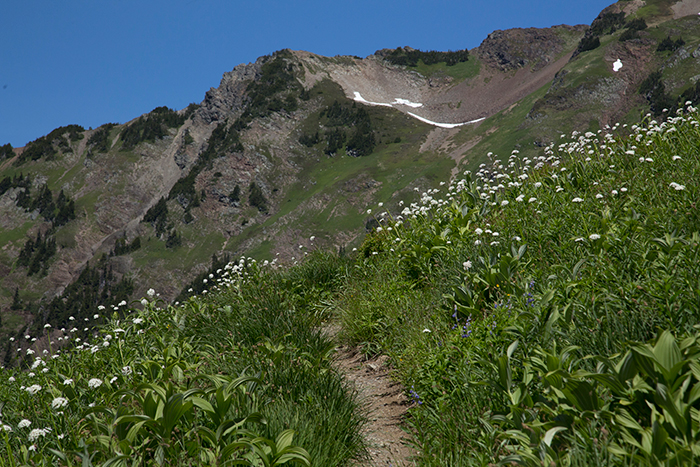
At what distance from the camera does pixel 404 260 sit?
7.90m

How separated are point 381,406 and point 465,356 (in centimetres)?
140

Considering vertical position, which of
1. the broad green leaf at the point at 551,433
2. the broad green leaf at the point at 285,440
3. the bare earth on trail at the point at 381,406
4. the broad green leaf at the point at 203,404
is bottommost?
the bare earth on trail at the point at 381,406

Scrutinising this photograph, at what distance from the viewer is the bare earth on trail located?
3.96m

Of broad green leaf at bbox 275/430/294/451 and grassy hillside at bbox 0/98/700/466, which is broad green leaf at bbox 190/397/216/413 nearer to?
grassy hillside at bbox 0/98/700/466

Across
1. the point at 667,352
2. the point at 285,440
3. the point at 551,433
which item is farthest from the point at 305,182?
the point at 667,352

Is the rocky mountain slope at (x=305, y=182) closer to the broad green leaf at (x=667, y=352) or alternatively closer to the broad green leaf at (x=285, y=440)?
the broad green leaf at (x=285, y=440)

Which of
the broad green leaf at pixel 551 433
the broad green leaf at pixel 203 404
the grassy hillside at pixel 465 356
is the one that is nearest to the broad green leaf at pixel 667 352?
the grassy hillside at pixel 465 356

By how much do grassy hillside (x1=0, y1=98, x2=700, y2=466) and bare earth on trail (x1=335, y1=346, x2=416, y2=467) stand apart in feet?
0.65

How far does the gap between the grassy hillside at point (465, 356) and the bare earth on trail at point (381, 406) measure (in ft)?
0.65

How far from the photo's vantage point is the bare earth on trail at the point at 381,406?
3.96m

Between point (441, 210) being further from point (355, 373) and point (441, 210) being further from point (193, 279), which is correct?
point (193, 279)

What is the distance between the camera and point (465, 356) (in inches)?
165

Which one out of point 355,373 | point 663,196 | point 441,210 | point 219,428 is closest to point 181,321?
point 355,373

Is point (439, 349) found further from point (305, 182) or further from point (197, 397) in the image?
point (305, 182)
